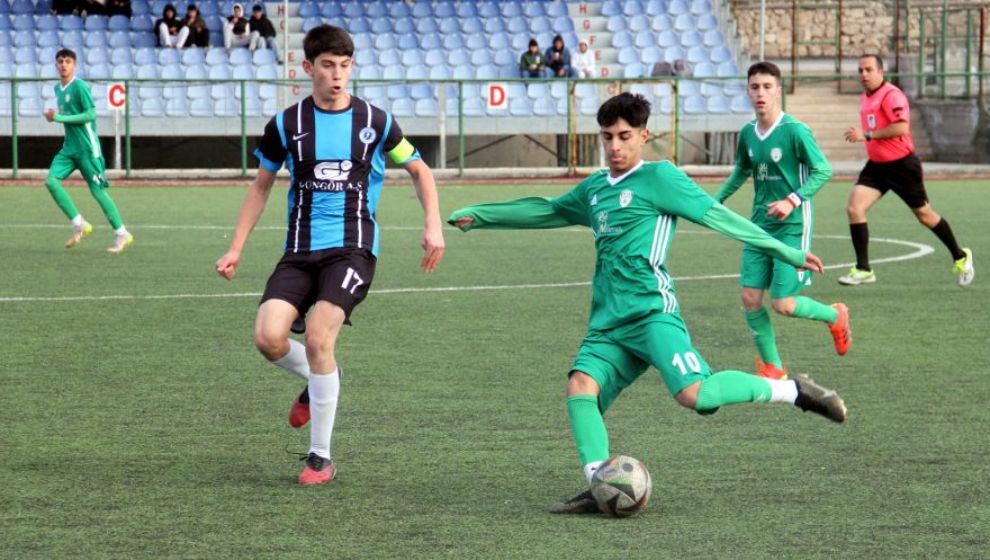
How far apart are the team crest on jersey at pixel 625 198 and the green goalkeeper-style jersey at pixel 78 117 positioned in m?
10.5

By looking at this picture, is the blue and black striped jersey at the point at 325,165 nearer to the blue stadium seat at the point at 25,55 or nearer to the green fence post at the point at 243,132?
the green fence post at the point at 243,132

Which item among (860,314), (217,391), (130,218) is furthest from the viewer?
(130,218)

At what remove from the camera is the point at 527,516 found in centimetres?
576

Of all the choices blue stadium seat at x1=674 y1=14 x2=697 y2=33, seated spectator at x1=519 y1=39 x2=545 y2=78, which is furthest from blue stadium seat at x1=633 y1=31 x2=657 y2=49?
seated spectator at x1=519 y1=39 x2=545 y2=78

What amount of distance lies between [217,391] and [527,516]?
3.07 m

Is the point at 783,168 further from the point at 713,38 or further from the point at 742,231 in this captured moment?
the point at 713,38

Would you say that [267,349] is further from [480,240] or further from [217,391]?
[480,240]

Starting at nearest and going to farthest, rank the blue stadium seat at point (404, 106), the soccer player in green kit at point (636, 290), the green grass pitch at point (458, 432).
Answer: the green grass pitch at point (458, 432), the soccer player in green kit at point (636, 290), the blue stadium seat at point (404, 106)

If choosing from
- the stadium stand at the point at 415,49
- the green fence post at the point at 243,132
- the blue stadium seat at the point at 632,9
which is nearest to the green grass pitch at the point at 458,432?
→ the green fence post at the point at 243,132

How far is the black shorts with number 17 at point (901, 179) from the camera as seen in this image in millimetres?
13570

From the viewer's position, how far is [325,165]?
21.7ft

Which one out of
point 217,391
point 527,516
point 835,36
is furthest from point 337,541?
point 835,36

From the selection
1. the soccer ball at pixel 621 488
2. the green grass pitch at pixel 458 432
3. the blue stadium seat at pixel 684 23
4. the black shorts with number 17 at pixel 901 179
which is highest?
the blue stadium seat at pixel 684 23

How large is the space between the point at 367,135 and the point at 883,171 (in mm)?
7913
